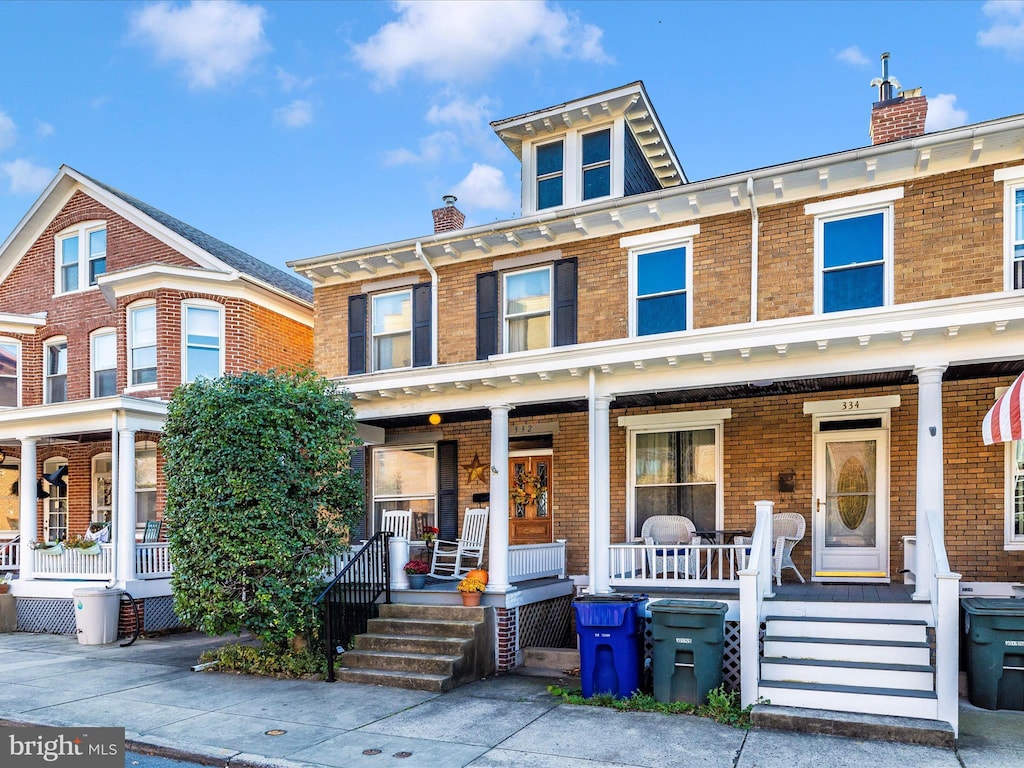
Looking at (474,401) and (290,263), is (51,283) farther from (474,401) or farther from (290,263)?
(474,401)

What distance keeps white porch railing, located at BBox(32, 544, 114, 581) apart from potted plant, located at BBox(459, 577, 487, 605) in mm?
6295

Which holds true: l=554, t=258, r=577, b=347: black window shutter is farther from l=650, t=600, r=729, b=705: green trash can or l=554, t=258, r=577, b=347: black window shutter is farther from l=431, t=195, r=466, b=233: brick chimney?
l=650, t=600, r=729, b=705: green trash can

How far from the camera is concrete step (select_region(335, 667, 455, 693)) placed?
793 centimetres

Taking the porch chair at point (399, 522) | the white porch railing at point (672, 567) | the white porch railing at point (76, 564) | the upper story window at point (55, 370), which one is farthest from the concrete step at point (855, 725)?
the upper story window at point (55, 370)

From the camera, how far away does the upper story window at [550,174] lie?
12.5 meters

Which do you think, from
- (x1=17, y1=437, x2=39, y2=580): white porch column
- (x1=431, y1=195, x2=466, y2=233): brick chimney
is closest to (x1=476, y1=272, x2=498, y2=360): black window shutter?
(x1=431, y1=195, x2=466, y2=233): brick chimney

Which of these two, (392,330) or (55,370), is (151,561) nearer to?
(392,330)

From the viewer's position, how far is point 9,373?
16500mm

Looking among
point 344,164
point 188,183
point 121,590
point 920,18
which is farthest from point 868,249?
point 188,183

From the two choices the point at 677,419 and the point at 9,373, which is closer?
the point at 677,419

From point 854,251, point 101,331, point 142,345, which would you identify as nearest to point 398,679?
point 854,251

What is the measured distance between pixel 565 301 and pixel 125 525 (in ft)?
25.5

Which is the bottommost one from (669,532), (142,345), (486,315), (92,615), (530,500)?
(92,615)

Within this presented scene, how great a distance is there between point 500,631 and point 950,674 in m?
4.80
